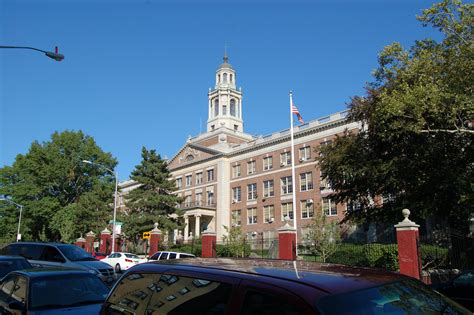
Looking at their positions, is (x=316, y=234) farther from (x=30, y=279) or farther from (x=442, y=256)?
(x=30, y=279)

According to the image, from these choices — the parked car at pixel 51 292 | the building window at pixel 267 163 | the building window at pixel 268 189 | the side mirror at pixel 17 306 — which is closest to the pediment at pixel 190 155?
the building window at pixel 267 163

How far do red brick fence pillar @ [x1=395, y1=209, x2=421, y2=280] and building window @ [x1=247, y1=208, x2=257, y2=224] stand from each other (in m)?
39.0

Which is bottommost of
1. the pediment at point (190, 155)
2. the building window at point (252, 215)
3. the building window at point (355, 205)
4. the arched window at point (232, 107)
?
the building window at point (355, 205)

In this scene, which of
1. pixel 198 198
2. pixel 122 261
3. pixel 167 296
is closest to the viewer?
pixel 167 296

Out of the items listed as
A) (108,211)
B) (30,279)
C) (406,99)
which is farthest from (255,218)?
(30,279)

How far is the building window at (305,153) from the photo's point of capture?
167ft

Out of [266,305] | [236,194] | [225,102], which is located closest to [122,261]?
[236,194]

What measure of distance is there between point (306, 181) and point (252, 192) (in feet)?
32.0

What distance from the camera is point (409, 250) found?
17.4 meters

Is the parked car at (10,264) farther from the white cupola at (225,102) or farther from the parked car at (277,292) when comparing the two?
the white cupola at (225,102)

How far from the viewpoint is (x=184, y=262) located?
13.8 feet

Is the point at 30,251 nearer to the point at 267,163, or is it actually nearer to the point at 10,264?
the point at 10,264

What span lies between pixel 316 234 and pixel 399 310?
23.9 meters

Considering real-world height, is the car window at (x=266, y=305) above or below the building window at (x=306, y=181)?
below
